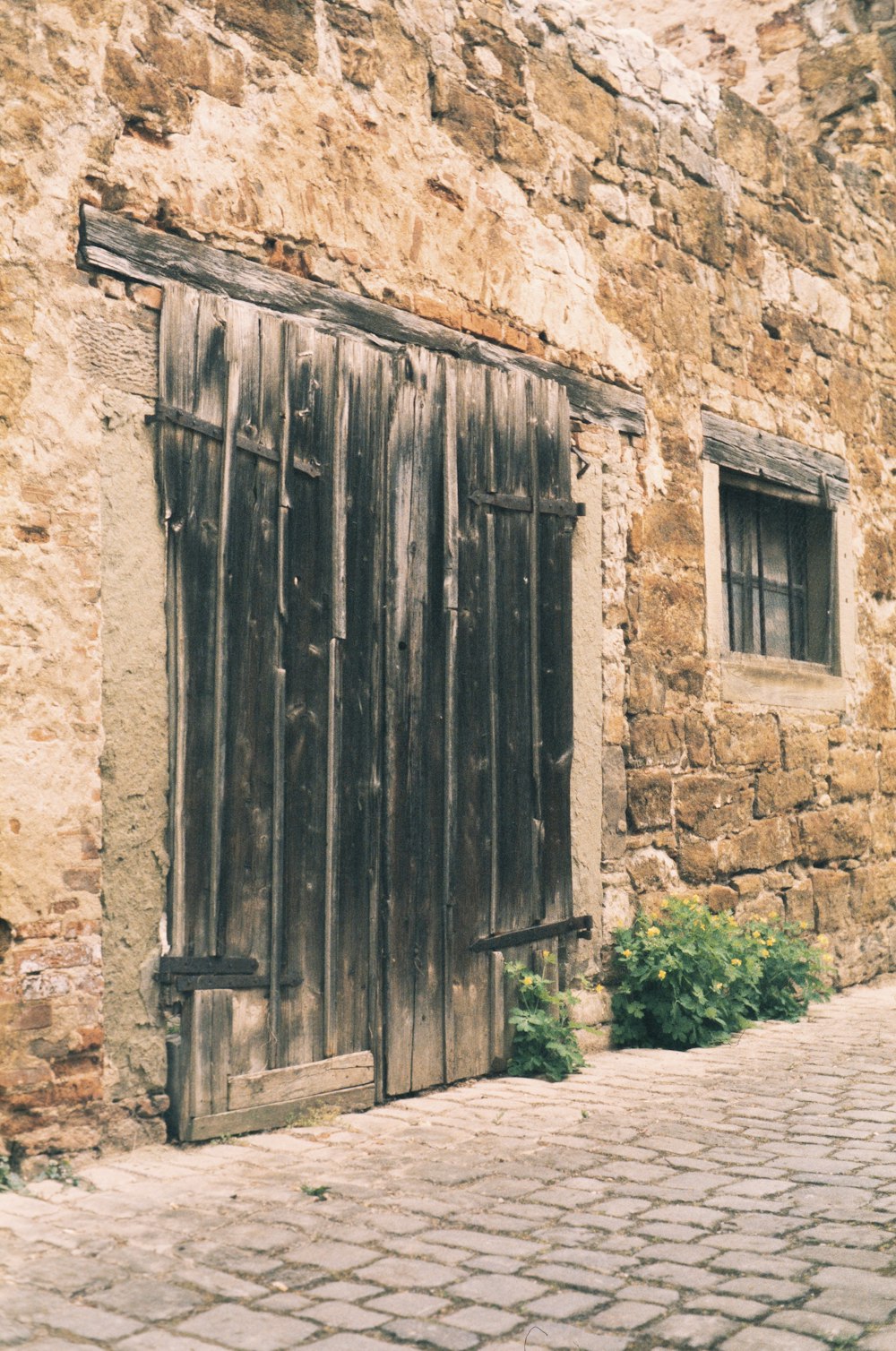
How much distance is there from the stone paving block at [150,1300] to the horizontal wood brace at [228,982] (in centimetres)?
109

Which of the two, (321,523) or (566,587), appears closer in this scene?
(321,523)

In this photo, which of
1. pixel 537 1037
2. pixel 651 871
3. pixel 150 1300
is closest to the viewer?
pixel 150 1300

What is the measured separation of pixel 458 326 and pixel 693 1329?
10.8 feet

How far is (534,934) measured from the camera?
4.70 m

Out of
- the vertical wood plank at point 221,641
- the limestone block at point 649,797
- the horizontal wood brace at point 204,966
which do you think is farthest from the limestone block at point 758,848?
the vertical wood plank at point 221,641

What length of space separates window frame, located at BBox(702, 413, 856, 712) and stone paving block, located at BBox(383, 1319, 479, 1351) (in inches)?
145

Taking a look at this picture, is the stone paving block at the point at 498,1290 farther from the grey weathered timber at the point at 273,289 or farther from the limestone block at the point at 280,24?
the limestone block at the point at 280,24

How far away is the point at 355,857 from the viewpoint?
4129 millimetres

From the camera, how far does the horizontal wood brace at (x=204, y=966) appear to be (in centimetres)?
362

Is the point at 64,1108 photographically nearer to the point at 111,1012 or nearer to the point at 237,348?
the point at 111,1012

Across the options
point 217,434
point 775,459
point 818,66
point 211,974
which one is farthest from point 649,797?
point 818,66

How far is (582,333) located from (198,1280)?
371 centimetres

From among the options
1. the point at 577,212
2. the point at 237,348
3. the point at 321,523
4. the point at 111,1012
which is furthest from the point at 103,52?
the point at 111,1012

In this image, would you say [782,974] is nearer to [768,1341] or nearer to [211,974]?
[211,974]
